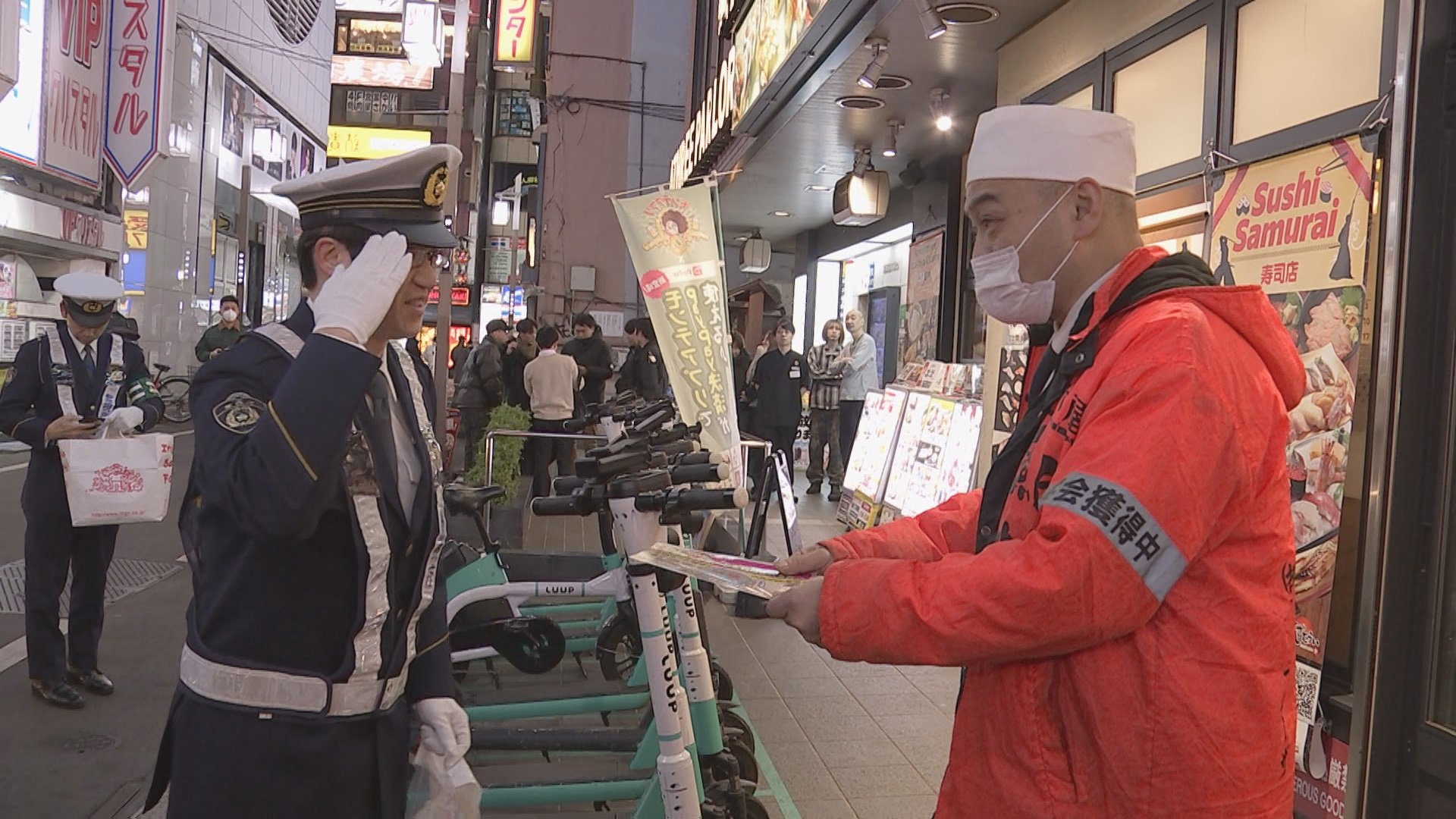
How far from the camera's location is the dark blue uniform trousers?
5059 millimetres

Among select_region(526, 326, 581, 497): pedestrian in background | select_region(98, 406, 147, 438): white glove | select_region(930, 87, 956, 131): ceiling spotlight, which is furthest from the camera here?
select_region(526, 326, 581, 497): pedestrian in background

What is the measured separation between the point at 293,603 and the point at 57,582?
411cm

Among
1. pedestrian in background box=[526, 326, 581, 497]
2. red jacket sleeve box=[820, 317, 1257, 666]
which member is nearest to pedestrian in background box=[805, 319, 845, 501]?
pedestrian in background box=[526, 326, 581, 497]

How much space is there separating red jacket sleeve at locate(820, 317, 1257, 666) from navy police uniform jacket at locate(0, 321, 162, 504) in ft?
16.2

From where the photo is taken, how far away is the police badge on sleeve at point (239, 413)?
1.79 meters

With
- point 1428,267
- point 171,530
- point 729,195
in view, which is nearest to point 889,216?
point 729,195

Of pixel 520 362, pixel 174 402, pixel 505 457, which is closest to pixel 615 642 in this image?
pixel 505 457

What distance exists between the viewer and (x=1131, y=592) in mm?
1489

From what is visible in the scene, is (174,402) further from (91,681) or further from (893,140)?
(91,681)

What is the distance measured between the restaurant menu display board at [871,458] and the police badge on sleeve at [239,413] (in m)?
7.44

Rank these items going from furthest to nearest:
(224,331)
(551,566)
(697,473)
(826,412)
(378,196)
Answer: (224,331) < (826,412) < (551,566) < (697,473) < (378,196)

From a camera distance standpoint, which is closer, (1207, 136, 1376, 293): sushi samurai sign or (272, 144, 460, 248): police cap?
(272, 144, 460, 248): police cap

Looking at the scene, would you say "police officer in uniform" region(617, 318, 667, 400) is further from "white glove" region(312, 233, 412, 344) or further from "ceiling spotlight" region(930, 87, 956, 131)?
"white glove" region(312, 233, 412, 344)

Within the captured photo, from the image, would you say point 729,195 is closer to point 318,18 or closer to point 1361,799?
point 1361,799
